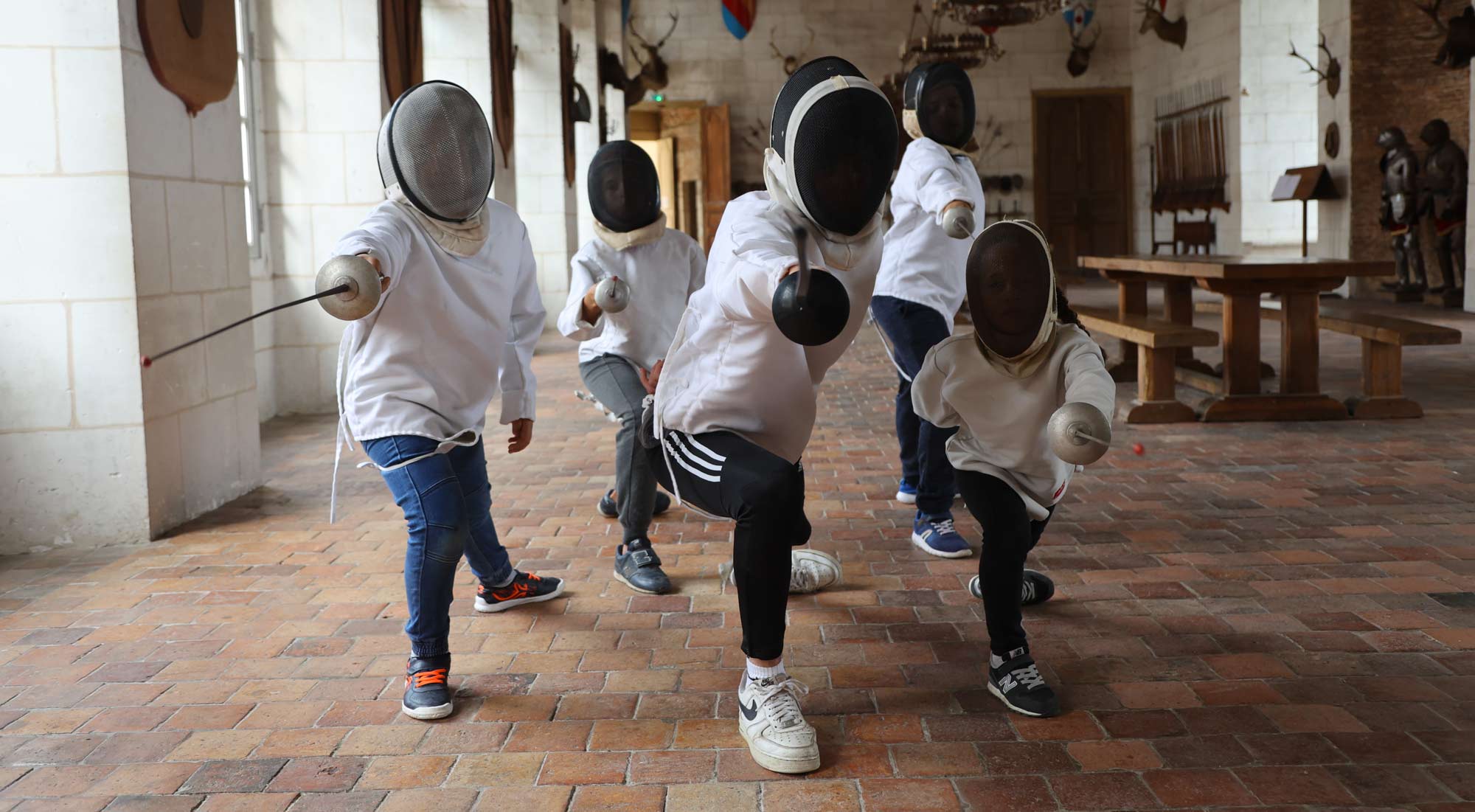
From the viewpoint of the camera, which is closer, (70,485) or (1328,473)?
(70,485)

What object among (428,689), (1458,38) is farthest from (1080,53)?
(428,689)

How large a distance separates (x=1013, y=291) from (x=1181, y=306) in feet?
18.6

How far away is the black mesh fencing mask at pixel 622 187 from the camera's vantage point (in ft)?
12.0

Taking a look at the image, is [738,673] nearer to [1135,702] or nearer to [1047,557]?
[1135,702]

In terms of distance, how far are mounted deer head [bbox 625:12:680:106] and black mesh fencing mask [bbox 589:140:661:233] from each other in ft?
44.5

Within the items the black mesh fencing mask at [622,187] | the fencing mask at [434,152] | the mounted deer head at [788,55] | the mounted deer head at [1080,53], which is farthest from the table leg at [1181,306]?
the mounted deer head at [1080,53]

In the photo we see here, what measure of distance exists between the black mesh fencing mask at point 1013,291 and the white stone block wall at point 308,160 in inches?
207

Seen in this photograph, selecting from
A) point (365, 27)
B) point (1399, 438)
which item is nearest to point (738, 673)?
point (1399, 438)

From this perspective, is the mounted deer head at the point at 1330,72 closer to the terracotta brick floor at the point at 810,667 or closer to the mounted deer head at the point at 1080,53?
the mounted deer head at the point at 1080,53

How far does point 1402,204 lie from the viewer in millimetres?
11875

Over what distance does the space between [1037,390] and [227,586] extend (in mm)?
2492

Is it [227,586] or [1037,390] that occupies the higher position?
[1037,390]

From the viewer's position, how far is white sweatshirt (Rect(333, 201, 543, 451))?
8.55ft

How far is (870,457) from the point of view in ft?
18.0
